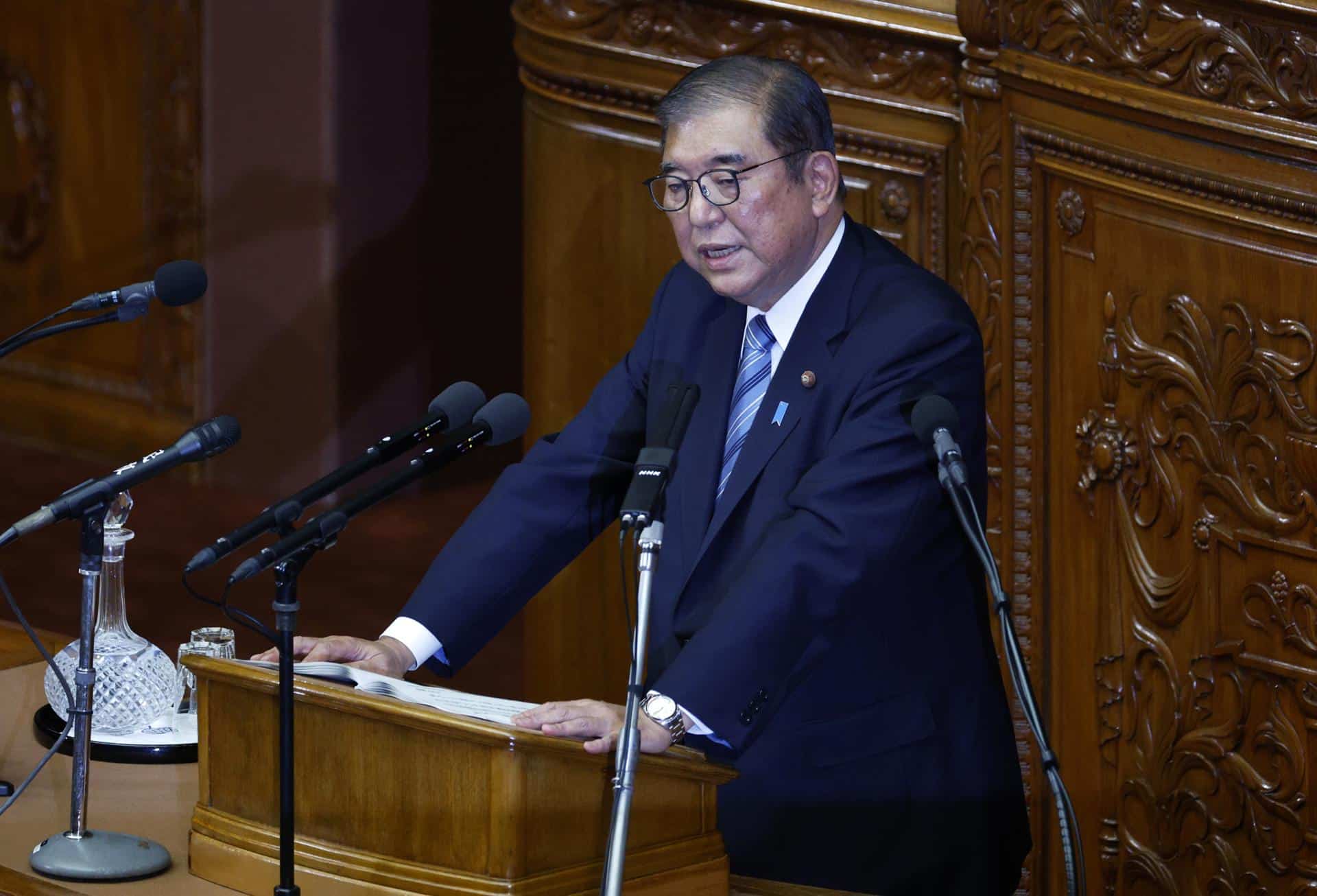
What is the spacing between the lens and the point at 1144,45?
352cm

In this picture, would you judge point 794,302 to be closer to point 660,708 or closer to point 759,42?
point 660,708

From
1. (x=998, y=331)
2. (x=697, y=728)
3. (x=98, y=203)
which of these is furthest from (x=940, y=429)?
(x=98, y=203)

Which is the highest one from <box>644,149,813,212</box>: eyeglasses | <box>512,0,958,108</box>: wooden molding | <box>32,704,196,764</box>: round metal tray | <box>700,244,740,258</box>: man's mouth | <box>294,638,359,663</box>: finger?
<box>512,0,958,108</box>: wooden molding

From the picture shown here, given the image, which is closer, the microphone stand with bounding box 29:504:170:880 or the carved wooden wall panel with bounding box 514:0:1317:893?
the microphone stand with bounding box 29:504:170:880

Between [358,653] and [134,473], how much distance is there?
58 cm

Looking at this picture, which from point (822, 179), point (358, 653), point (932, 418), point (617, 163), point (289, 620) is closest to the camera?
point (289, 620)

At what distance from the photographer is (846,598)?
8.95 feet

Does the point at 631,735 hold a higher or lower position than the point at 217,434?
lower

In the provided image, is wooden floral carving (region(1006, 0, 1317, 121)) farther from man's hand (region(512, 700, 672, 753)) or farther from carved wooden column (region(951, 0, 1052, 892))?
man's hand (region(512, 700, 672, 753))

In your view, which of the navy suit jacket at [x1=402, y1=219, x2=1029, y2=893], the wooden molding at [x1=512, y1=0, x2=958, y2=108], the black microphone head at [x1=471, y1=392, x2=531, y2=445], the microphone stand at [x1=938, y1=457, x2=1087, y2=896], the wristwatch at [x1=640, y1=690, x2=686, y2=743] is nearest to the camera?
the microphone stand at [x1=938, y1=457, x2=1087, y2=896]

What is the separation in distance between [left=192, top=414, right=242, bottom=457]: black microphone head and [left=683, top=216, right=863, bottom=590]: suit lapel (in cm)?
78

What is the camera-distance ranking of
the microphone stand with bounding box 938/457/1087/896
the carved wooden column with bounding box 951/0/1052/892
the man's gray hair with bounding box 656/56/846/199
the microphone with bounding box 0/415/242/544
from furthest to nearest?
the carved wooden column with bounding box 951/0/1052/892
the man's gray hair with bounding box 656/56/846/199
the microphone with bounding box 0/415/242/544
the microphone stand with bounding box 938/457/1087/896

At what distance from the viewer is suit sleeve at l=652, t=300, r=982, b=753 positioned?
2.62 meters

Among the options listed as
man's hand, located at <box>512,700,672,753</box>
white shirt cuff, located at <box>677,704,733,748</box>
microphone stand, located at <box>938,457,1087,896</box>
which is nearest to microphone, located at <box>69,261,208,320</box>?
man's hand, located at <box>512,700,672,753</box>
